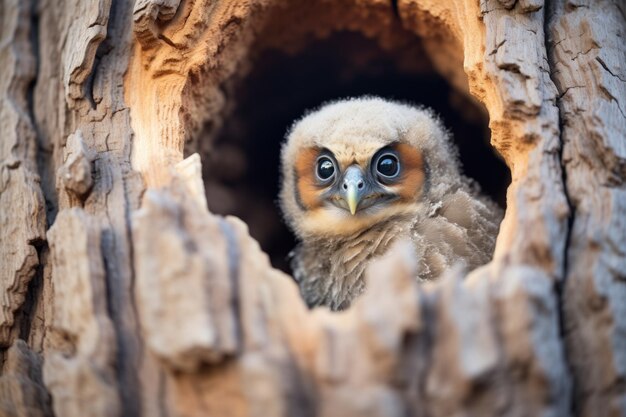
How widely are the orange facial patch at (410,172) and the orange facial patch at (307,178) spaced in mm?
481

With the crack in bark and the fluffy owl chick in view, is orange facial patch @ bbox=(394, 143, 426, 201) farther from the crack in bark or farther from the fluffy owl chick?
the crack in bark

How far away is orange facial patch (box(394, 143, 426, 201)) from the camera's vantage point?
126 inches

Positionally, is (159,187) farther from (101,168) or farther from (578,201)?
(578,201)

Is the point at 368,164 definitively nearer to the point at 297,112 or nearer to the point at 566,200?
the point at 566,200

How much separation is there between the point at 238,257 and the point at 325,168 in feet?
4.64

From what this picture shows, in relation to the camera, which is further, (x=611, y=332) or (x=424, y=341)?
(x=611, y=332)

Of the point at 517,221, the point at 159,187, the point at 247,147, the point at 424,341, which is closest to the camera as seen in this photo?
the point at 424,341

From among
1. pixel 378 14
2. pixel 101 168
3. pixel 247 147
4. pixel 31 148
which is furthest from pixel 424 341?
pixel 247 147

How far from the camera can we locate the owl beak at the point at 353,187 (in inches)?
117

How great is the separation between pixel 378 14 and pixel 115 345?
2536 mm

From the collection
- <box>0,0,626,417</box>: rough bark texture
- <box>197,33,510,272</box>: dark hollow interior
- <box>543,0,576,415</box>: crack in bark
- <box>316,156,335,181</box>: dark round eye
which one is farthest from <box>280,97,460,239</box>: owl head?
<box>543,0,576,415</box>: crack in bark

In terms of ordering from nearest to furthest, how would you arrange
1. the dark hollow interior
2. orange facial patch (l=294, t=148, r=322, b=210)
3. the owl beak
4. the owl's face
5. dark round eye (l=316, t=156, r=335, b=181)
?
the owl beak → the owl's face → dark round eye (l=316, t=156, r=335, b=181) → orange facial patch (l=294, t=148, r=322, b=210) → the dark hollow interior

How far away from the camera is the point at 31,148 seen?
2.86 meters

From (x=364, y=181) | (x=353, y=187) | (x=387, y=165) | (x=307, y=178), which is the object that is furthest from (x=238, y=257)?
(x=307, y=178)
